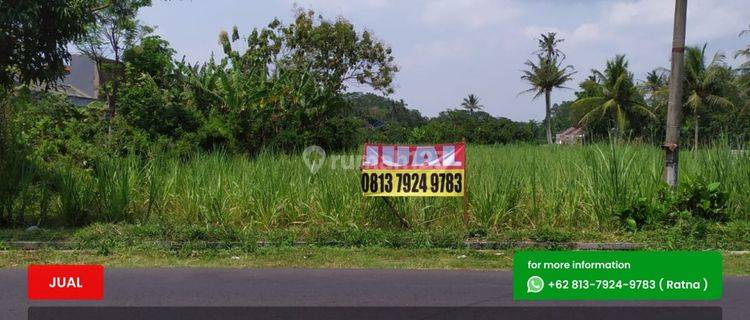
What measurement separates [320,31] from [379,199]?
23.0m

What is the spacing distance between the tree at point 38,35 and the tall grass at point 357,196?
6.19 feet

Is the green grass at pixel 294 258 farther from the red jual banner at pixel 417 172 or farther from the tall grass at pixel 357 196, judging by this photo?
the tall grass at pixel 357 196

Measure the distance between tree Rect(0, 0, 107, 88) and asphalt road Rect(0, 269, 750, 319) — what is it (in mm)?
3710

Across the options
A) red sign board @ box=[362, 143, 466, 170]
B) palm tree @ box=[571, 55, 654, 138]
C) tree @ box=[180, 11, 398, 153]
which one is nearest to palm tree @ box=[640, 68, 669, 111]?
palm tree @ box=[571, 55, 654, 138]

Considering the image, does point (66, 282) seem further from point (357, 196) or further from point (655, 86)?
point (655, 86)

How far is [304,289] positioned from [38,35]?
6.26 meters

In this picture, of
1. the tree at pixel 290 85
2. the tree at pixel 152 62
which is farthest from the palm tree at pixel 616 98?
the tree at pixel 152 62

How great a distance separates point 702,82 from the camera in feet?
148

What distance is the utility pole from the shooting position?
33.9 feet

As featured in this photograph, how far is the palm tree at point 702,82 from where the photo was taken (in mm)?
44625

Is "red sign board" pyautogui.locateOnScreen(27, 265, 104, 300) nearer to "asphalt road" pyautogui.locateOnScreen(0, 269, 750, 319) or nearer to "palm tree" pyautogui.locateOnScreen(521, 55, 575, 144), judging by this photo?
"asphalt road" pyautogui.locateOnScreen(0, 269, 750, 319)

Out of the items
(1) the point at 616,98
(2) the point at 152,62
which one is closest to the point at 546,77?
(1) the point at 616,98

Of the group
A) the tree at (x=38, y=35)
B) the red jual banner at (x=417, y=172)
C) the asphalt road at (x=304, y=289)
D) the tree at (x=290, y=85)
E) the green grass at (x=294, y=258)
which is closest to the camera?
the asphalt road at (x=304, y=289)
